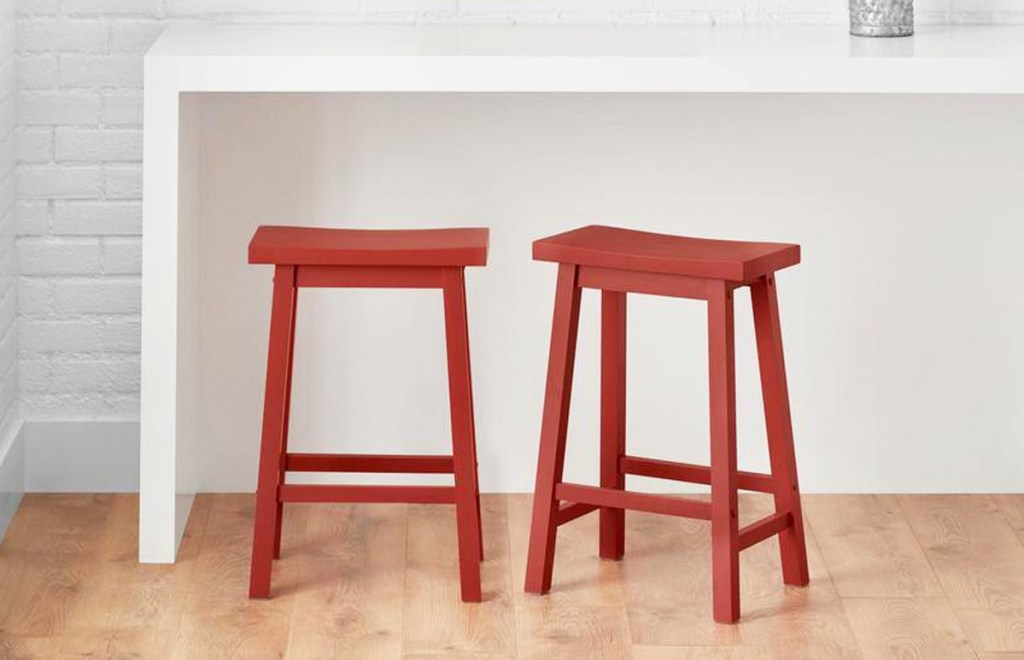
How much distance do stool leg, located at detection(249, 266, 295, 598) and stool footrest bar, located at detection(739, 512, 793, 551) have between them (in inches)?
33.2

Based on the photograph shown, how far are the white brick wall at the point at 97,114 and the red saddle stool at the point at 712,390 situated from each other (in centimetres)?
67

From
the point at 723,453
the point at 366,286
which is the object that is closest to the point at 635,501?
the point at 723,453

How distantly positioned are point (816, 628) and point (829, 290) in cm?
93

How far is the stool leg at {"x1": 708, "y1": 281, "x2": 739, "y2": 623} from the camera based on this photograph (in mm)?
3146

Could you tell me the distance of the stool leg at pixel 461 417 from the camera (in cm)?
321

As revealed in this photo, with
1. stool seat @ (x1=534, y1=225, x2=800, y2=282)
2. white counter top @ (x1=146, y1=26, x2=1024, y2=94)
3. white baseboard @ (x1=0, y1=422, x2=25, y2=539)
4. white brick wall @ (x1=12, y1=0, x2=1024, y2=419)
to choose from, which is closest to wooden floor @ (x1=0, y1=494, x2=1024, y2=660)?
white baseboard @ (x1=0, y1=422, x2=25, y2=539)

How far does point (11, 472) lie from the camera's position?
12.3 ft

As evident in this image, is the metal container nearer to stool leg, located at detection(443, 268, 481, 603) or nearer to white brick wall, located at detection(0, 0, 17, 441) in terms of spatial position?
stool leg, located at detection(443, 268, 481, 603)

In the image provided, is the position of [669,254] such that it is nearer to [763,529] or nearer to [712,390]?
[712,390]

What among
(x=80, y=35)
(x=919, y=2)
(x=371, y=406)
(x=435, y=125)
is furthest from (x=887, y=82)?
(x=80, y=35)

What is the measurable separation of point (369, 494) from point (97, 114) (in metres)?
1.08

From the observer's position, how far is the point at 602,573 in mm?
3467

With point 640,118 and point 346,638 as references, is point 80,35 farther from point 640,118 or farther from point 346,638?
point 346,638

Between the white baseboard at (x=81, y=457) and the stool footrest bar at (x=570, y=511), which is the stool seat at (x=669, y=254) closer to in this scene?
the stool footrest bar at (x=570, y=511)
